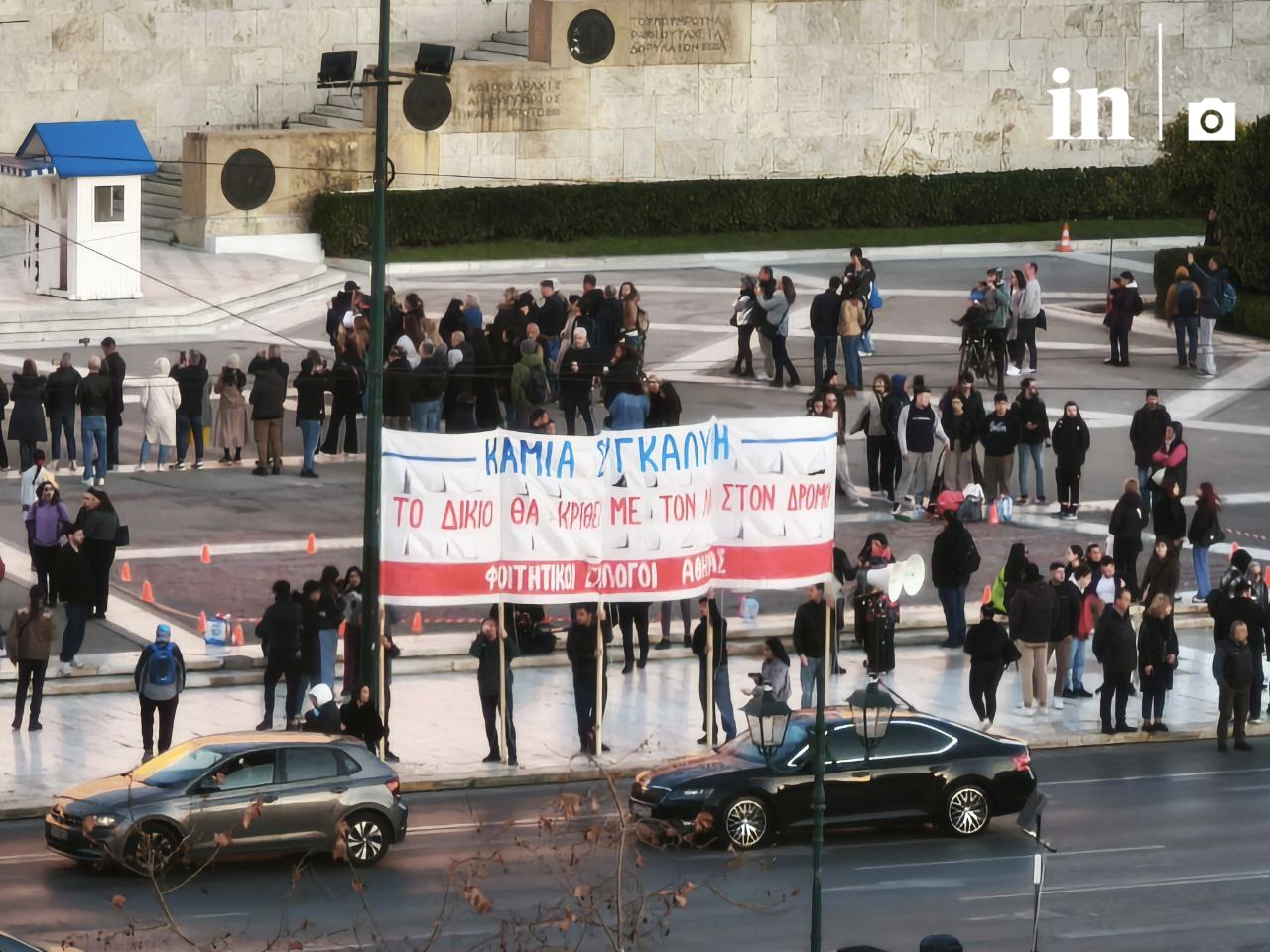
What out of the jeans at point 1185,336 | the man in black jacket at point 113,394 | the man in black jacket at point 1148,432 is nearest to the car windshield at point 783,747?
the man in black jacket at point 1148,432

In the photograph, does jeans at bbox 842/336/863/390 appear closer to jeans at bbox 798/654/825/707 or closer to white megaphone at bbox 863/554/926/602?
white megaphone at bbox 863/554/926/602

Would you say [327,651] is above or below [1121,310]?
below

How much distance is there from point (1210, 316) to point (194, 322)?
15.0m

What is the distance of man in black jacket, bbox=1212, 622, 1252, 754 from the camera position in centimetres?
2336

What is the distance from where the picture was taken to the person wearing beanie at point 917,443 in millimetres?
29641

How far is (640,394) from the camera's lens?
30016 millimetres

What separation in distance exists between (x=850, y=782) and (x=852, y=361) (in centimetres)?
1520

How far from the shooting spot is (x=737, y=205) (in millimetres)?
48062

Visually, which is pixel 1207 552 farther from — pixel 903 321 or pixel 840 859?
pixel 903 321

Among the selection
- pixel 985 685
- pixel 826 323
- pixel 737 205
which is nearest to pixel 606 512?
pixel 985 685

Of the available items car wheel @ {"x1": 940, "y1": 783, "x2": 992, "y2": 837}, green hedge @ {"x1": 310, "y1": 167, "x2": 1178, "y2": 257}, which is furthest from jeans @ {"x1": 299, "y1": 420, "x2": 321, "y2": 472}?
green hedge @ {"x1": 310, "y1": 167, "x2": 1178, "y2": 257}

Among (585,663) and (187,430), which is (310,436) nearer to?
(187,430)

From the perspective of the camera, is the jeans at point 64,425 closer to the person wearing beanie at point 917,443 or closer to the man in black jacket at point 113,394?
the man in black jacket at point 113,394

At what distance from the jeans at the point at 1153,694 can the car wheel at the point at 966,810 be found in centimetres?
387
